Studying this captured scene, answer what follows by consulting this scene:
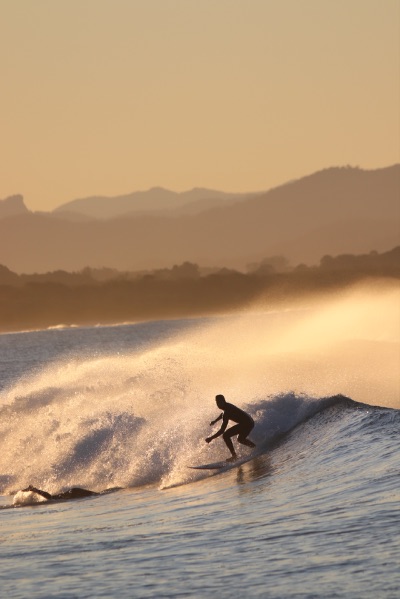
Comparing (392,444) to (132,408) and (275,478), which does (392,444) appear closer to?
(275,478)

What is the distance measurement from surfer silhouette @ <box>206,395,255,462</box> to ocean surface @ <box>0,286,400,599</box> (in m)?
0.47

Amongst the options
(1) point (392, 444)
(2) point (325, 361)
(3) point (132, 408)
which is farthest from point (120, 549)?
(2) point (325, 361)

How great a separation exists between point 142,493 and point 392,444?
487 centimetres

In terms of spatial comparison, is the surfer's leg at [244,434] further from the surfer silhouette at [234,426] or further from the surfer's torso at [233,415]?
the surfer's torso at [233,415]

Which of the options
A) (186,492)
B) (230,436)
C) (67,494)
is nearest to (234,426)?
(230,436)

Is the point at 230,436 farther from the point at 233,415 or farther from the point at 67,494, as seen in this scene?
the point at 67,494

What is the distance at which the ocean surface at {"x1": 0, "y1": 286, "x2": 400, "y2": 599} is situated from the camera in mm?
13961

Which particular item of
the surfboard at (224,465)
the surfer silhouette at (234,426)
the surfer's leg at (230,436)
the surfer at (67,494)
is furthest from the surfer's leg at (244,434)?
the surfer at (67,494)

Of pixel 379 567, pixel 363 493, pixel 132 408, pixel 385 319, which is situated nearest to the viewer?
pixel 379 567

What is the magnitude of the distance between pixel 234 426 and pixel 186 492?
3.68m

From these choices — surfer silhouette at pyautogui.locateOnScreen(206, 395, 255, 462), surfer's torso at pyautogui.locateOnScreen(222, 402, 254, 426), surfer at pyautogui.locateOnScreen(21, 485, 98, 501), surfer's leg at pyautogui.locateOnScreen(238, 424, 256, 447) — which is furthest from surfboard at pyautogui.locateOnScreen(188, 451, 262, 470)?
surfer at pyautogui.locateOnScreen(21, 485, 98, 501)

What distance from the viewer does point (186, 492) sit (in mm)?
21438

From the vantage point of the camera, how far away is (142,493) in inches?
886

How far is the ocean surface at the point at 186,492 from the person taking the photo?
45.8ft
